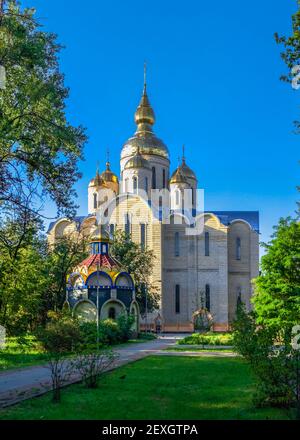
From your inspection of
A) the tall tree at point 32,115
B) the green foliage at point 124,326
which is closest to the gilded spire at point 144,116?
the green foliage at point 124,326

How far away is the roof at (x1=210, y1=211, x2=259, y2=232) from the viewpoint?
49.1 m

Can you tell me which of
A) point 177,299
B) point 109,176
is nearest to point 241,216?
point 177,299

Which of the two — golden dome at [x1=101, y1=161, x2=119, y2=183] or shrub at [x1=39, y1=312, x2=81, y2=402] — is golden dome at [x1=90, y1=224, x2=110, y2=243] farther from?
golden dome at [x1=101, y1=161, x2=119, y2=183]

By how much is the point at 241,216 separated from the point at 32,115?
4193cm

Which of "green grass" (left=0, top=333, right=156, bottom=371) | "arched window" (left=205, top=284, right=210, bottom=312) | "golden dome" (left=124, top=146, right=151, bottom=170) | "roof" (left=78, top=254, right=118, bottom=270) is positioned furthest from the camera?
"golden dome" (left=124, top=146, right=151, bottom=170)

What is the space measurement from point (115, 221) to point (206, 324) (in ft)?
38.4

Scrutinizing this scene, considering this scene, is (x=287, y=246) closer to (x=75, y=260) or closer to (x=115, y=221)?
(x=75, y=260)

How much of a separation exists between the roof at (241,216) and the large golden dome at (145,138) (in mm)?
8229

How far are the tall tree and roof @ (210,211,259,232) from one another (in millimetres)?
38203

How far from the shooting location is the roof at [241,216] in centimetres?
4908

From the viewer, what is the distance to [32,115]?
10.1 meters

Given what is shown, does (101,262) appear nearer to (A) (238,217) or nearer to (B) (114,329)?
(B) (114,329)

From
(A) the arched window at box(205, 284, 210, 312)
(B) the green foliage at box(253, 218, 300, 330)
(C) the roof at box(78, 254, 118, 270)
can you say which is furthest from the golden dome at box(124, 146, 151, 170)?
(B) the green foliage at box(253, 218, 300, 330)
